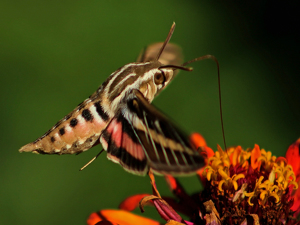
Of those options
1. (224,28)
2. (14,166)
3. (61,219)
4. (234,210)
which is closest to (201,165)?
(234,210)

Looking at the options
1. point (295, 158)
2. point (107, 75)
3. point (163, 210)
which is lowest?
point (295, 158)

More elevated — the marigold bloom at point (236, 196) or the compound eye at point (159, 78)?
the compound eye at point (159, 78)

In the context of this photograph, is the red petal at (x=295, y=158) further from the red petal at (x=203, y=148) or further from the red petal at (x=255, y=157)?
the red petal at (x=203, y=148)

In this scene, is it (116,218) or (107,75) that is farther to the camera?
(107,75)

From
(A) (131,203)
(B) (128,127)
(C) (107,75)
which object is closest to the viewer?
(B) (128,127)

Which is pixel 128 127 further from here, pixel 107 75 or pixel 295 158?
pixel 107 75

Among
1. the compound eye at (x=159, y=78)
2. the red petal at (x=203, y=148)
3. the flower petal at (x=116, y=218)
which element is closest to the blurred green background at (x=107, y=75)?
the red petal at (x=203, y=148)

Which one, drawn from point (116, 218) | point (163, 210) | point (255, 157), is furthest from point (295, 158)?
point (116, 218)
